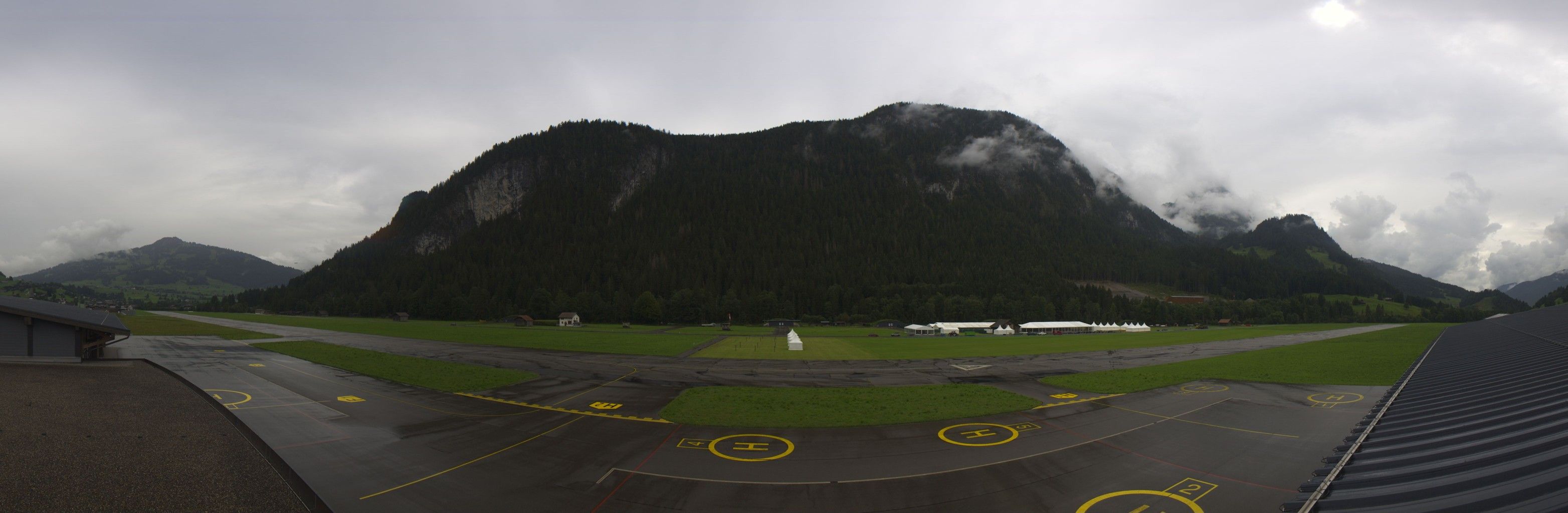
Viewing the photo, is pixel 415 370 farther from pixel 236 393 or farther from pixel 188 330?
pixel 188 330

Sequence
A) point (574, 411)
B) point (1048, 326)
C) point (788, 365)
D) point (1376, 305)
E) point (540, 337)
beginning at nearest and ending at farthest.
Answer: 1. point (574, 411)
2. point (788, 365)
3. point (540, 337)
4. point (1048, 326)
5. point (1376, 305)

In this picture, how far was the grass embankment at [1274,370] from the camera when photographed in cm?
2575

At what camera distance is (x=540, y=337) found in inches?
2448

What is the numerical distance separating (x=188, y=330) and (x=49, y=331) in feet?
163

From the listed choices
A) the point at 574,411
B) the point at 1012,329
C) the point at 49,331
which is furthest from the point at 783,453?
the point at 1012,329

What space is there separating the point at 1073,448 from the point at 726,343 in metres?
45.0

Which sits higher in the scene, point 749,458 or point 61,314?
point 61,314

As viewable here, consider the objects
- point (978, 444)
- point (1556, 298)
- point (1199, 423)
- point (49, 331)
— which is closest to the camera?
point (978, 444)

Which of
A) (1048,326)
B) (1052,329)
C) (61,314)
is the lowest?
(1052,329)

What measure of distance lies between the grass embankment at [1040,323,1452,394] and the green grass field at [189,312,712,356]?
3163 centimetres

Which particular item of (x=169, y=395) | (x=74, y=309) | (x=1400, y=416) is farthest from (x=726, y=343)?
(x=1400, y=416)

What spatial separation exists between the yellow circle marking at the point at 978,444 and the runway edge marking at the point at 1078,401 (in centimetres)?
399

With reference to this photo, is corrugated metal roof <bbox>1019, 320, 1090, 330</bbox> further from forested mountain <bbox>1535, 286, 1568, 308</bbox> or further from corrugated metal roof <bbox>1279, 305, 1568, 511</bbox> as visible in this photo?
corrugated metal roof <bbox>1279, 305, 1568, 511</bbox>

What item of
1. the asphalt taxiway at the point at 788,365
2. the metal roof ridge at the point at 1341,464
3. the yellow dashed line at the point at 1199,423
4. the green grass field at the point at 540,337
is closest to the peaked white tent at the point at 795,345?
the asphalt taxiway at the point at 788,365
